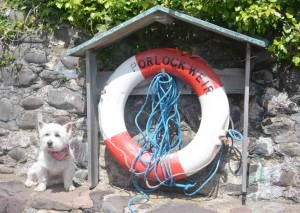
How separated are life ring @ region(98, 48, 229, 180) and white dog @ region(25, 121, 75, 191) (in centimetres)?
31

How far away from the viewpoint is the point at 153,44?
3471 mm

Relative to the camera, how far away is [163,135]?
11.0ft

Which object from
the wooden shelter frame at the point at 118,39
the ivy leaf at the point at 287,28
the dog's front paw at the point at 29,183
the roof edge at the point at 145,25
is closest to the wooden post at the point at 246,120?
the wooden shelter frame at the point at 118,39

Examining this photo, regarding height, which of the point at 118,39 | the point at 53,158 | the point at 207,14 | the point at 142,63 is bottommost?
the point at 53,158

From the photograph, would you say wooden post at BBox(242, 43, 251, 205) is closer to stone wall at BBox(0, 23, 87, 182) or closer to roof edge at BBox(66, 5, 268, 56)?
roof edge at BBox(66, 5, 268, 56)

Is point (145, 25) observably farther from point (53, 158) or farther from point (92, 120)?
point (53, 158)

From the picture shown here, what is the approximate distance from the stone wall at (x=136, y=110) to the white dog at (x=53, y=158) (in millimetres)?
295

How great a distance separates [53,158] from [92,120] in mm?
413

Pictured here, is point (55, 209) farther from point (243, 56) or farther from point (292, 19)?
point (292, 19)

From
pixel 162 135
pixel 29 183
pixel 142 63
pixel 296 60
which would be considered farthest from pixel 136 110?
pixel 296 60

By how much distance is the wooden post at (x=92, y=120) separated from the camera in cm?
339

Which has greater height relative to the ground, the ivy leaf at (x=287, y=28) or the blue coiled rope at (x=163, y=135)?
the ivy leaf at (x=287, y=28)

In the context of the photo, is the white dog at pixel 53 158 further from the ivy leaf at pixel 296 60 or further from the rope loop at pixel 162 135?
the ivy leaf at pixel 296 60

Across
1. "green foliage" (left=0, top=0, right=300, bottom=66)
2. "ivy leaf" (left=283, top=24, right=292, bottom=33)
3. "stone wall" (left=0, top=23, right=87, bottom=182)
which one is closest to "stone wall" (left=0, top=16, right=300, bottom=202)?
"stone wall" (left=0, top=23, right=87, bottom=182)
